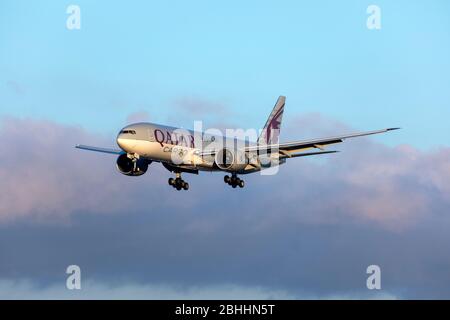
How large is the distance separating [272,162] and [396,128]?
73.9 feet

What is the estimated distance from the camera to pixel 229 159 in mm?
93125

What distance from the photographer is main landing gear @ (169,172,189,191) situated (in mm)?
96500

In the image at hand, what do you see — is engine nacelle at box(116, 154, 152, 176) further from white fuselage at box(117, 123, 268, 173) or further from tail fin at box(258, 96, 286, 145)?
tail fin at box(258, 96, 286, 145)

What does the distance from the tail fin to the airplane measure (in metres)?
7.79

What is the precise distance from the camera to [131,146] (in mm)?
87812

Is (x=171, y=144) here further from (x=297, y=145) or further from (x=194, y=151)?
(x=297, y=145)

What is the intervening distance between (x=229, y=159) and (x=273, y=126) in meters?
19.4

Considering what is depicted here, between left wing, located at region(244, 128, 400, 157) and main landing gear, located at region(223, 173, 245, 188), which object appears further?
main landing gear, located at region(223, 173, 245, 188)

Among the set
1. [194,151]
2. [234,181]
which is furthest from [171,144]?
[234,181]

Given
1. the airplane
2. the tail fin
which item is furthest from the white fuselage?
the tail fin
